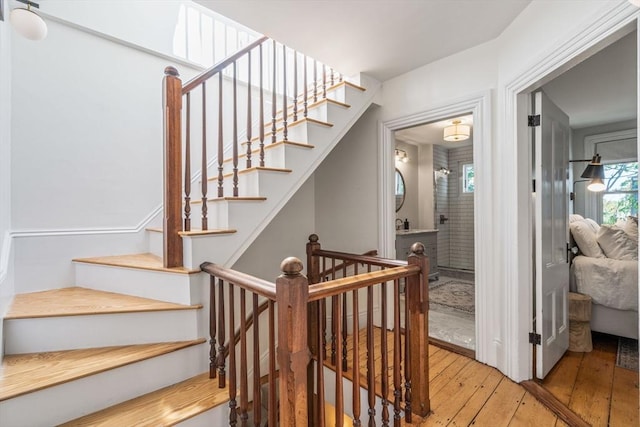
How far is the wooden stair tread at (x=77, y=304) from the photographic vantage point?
1533 mm

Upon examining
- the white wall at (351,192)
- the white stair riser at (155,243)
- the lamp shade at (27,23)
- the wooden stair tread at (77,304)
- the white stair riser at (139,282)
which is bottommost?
the wooden stair tread at (77,304)

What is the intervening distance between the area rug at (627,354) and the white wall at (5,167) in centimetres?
426

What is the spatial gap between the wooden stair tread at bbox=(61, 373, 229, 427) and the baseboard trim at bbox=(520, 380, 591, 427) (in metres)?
1.87

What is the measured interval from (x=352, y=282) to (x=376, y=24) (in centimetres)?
175

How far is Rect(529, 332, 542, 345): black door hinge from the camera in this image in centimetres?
200

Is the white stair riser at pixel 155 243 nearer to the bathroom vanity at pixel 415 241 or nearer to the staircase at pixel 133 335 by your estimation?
the staircase at pixel 133 335

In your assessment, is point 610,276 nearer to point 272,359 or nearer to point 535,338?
point 535,338

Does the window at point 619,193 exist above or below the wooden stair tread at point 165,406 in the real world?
above

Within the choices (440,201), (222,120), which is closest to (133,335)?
(222,120)

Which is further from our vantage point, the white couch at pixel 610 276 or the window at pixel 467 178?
the window at pixel 467 178

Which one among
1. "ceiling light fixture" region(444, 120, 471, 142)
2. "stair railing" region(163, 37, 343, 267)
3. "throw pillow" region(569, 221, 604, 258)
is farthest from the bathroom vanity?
"stair railing" region(163, 37, 343, 267)

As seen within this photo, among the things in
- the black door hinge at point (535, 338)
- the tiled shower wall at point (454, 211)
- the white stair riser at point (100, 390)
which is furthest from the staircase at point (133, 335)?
the tiled shower wall at point (454, 211)

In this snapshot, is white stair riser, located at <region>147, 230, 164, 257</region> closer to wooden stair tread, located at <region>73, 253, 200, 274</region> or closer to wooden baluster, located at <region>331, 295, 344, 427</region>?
wooden stair tread, located at <region>73, 253, 200, 274</region>

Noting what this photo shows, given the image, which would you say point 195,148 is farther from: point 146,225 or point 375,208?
point 375,208
